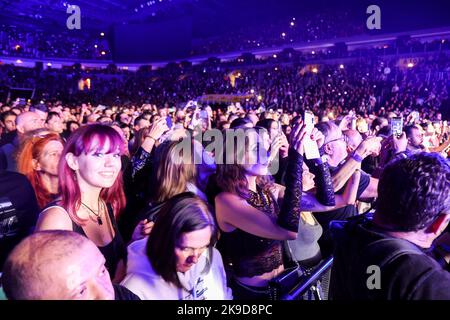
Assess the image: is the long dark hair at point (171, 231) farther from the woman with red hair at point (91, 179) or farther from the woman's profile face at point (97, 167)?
the woman's profile face at point (97, 167)

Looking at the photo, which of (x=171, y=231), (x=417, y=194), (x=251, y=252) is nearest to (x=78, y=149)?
(x=171, y=231)

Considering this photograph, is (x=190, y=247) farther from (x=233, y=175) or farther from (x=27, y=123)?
(x=27, y=123)

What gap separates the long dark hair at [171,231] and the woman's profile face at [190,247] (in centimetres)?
2

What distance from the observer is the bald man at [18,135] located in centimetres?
294

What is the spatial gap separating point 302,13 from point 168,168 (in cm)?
2957

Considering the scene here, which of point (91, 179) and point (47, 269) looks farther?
point (91, 179)

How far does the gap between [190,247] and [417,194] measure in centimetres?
83

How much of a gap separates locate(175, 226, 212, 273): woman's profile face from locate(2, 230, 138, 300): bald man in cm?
39

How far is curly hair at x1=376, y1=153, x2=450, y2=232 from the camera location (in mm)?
1137

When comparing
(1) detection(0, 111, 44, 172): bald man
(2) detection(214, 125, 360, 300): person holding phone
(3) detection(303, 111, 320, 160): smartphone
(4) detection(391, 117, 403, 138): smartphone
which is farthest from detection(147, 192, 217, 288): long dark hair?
(4) detection(391, 117, 403, 138): smartphone

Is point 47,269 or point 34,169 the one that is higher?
point 34,169

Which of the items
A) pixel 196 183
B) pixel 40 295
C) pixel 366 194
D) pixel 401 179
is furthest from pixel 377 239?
pixel 366 194

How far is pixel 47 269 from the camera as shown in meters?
0.96

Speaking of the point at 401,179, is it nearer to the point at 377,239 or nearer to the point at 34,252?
the point at 377,239
